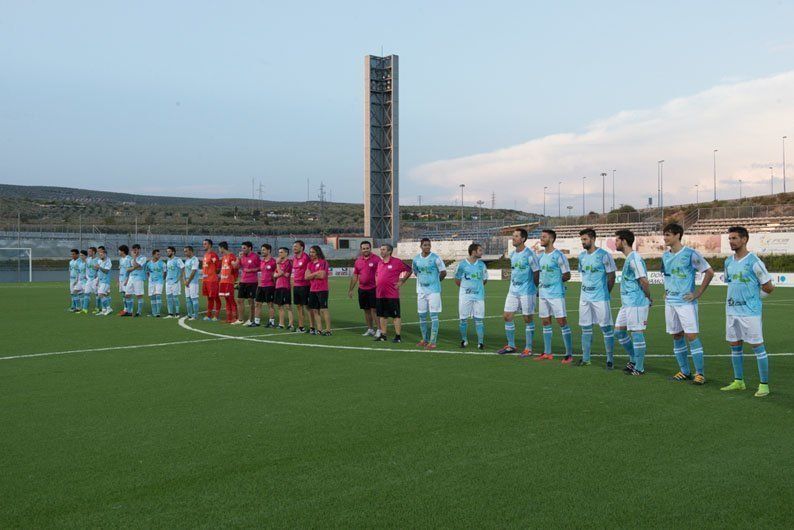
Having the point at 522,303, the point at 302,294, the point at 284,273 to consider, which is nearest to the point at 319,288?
the point at 302,294

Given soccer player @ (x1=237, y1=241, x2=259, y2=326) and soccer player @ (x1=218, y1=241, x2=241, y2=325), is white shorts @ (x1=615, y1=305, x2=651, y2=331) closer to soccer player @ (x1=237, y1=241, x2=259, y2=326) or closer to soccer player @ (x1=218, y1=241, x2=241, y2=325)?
soccer player @ (x1=237, y1=241, x2=259, y2=326)

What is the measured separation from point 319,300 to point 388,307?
185 centimetres

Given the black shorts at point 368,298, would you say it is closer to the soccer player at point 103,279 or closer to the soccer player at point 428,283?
the soccer player at point 428,283

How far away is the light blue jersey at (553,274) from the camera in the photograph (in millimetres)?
10742

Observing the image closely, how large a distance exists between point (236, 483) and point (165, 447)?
1.22 m

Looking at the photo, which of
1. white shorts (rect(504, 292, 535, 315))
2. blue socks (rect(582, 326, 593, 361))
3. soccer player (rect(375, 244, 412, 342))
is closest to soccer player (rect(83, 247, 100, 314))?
soccer player (rect(375, 244, 412, 342))

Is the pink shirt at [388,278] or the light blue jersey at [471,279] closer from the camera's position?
the light blue jersey at [471,279]

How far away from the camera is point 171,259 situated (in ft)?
62.9

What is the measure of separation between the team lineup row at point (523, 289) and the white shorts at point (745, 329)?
0.01 m

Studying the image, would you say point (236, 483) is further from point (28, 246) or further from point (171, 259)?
point (28, 246)

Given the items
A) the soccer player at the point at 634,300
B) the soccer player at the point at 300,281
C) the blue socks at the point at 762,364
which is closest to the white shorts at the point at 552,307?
the soccer player at the point at 634,300

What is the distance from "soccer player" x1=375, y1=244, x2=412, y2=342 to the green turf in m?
2.59

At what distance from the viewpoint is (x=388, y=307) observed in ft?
43.4

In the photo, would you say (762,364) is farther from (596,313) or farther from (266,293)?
(266,293)
